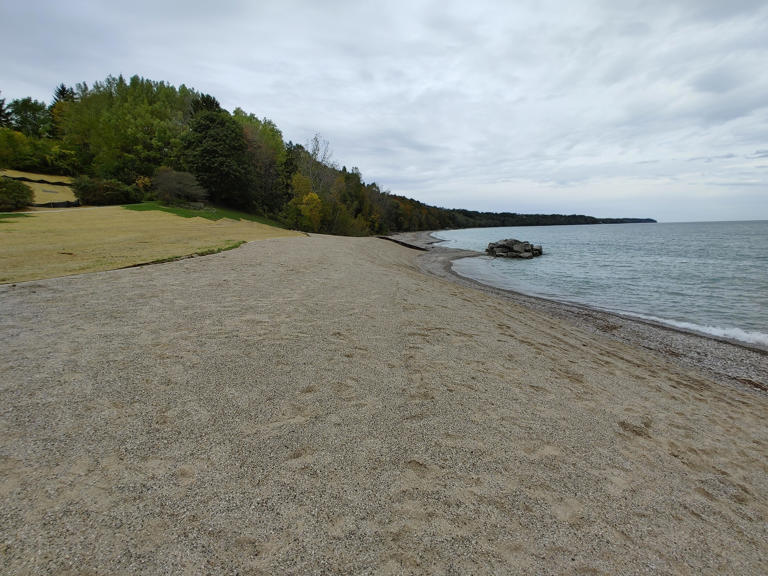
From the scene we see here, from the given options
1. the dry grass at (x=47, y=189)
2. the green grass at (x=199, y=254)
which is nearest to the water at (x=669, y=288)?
the green grass at (x=199, y=254)

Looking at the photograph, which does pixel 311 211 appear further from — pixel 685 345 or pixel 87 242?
pixel 685 345

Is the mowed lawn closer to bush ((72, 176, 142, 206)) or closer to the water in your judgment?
bush ((72, 176, 142, 206))

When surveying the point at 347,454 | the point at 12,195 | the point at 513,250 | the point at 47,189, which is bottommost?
the point at 513,250

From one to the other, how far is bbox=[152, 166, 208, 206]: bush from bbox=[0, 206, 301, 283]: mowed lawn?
789 cm

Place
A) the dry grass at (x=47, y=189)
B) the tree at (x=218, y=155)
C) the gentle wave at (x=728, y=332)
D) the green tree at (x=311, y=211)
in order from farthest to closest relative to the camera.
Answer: the tree at (x=218, y=155) → the green tree at (x=311, y=211) → the dry grass at (x=47, y=189) → the gentle wave at (x=728, y=332)

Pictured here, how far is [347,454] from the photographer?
9.37 feet

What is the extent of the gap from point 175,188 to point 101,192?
6.29 metres

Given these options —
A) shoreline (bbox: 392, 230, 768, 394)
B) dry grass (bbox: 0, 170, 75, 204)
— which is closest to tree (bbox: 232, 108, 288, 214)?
dry grass (bbox: 0, 170, 75, 204)

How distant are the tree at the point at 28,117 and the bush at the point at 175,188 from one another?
4086 cm

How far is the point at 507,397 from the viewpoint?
410 cm

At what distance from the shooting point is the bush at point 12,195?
22.7 meters

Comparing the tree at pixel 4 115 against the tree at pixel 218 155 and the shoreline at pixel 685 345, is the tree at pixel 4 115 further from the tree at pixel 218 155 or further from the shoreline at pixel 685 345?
the shoreline at pixel 685 345

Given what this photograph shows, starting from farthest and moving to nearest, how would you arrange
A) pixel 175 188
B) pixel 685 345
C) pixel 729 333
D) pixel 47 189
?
1. pixel 47 189
2. pixel 175 188
3. pixel 729 333
4. pixel 685 345

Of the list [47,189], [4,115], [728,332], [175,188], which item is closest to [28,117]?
[4,115]
